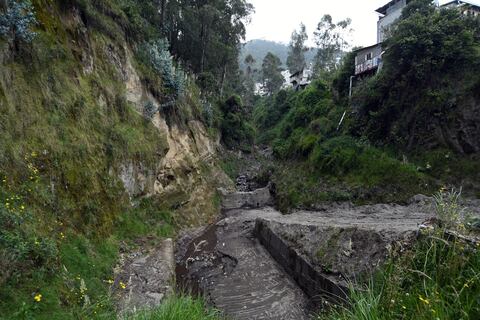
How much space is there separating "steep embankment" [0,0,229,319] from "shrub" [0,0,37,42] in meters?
0.27

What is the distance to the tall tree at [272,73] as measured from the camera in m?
70.2

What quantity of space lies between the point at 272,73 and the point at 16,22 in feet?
213

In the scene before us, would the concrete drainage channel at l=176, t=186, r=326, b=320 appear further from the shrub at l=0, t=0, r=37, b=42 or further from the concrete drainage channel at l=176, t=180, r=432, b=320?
the shrub at l=0, t=0, r=37, b=42

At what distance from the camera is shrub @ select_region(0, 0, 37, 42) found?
30.1ft

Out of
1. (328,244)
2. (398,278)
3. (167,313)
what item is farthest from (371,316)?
(328,244)

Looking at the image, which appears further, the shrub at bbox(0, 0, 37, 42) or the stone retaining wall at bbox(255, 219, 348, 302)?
the stone retaining wall at bbox(255, 219, 348, 302)

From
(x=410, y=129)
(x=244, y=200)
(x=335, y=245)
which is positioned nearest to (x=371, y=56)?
(x=410, y=129)

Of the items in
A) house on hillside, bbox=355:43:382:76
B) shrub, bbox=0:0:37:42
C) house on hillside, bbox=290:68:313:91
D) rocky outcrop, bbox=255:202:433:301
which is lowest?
rocky outcrop, bbox=255:202:433:301

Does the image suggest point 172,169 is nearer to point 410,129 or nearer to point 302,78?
point 410,129

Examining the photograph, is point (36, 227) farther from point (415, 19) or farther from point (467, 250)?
point (415, 19)

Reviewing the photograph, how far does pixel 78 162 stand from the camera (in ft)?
35.3

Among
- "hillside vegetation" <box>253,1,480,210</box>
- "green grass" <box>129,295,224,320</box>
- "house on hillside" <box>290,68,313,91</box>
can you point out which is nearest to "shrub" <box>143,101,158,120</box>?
"hillside vegetation" <box>253,1,480,210</box>

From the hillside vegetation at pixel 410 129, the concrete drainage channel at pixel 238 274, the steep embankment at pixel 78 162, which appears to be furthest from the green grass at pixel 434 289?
the hillside vegetation at pixel 410 129

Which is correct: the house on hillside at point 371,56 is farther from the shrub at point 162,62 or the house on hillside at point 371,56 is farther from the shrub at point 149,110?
the shrub at point 149,110
